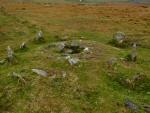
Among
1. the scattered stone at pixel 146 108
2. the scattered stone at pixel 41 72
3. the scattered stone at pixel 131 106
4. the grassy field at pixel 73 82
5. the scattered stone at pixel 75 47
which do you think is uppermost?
the scattered stone at pixel 75 47

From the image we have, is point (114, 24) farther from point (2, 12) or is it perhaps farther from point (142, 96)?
point (142, 96)

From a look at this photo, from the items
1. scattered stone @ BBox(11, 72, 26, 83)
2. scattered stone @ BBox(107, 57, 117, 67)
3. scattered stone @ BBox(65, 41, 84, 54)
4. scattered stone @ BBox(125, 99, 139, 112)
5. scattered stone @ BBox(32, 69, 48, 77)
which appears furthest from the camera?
scattered stone @ BBox(65, 41, 84, 54)

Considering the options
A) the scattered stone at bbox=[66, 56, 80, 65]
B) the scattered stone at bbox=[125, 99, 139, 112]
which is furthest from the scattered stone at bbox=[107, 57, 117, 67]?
the scattered stone at bbox=[125, 99, 139, 112]

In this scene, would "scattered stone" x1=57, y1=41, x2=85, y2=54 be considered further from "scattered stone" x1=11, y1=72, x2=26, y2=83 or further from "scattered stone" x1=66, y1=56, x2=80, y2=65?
"scattered stone" x1=11, y1=72, x2=26, y2=83

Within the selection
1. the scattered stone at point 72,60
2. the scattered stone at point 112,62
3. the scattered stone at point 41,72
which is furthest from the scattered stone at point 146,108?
the scattered stone at point 41,72

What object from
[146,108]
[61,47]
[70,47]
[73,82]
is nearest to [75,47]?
[70,47]

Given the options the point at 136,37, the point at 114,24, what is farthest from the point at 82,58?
the point at 114,24

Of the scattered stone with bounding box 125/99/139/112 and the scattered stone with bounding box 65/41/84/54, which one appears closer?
the scattered stone with bounding box 125/99/139/112

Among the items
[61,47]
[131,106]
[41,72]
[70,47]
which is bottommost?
[131,106]

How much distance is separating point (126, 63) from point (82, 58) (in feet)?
11.4

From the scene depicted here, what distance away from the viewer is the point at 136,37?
4384 cm

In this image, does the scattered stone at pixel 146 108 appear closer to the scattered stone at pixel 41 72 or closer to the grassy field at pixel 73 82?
the grassy field at pixel 73 82

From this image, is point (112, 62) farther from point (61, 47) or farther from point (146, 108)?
point (146, 108)

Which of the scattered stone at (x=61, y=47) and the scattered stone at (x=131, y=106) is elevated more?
the scattered stone at (x=61, y=47)
